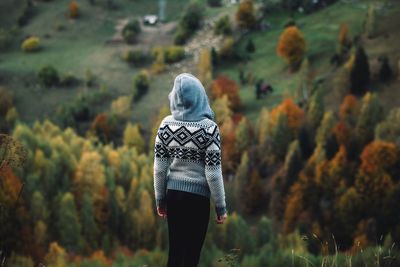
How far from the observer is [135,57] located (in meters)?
103

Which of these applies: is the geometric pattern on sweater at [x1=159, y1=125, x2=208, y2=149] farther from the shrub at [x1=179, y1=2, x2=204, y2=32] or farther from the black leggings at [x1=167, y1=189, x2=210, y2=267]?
the shrub at [x1=179, y1=2, x2=204, y2=32]

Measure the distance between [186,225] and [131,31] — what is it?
342 ft

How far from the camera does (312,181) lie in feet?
232

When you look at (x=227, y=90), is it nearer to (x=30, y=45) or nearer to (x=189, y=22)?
(x=189, y=22)

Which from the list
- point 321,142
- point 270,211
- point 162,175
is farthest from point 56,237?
point 162,175

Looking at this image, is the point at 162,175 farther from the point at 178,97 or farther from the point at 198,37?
the point at 198,37

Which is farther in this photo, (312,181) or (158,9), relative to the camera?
(158,9)

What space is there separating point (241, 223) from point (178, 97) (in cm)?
5391

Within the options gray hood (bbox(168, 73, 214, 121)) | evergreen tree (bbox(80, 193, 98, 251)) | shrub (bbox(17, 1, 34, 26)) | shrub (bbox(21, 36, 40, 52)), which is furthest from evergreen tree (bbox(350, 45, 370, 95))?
gray hood (bbox(168, 73, 214, 121))

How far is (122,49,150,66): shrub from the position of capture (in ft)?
337

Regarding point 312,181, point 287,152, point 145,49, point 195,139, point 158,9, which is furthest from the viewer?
point 158,9

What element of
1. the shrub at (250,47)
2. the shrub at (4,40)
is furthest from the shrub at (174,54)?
the shrub at (4,40)

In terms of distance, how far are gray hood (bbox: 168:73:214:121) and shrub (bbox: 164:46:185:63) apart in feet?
303

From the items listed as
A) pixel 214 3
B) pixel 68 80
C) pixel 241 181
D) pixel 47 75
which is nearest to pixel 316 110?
pixel 241 181
